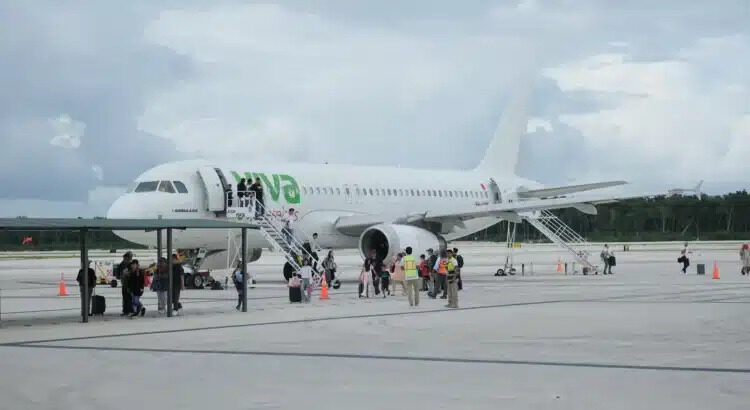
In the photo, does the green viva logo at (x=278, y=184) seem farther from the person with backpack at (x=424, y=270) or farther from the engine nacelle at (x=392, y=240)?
the person with backpack at (x=424, y=270)

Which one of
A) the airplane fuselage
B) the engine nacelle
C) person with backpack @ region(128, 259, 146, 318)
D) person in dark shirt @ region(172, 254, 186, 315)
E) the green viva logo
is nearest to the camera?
person with backpack @ region(128, 259, 146, 318)

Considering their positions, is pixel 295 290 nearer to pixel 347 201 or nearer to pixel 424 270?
pixel 424 270

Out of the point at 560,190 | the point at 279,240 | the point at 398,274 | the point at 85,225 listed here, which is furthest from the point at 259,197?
the point at 560,190

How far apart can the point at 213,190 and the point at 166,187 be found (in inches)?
59.9

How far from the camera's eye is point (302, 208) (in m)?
43.1

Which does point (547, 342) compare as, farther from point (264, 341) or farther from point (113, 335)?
point (113, 335)

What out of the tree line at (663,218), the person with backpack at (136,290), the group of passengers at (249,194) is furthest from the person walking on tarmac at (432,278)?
the tree line at (663,218)

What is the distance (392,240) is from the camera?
134 feet

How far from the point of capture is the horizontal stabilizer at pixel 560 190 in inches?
2010

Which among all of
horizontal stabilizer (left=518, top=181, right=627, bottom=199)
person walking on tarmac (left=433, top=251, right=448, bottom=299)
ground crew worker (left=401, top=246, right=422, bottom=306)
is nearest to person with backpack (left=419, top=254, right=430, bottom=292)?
person walking on tarmac (left=433, top=251, right=448, bottom=299)

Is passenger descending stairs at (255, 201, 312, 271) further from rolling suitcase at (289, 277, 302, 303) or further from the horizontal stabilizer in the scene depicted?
the horizontal stabilizer

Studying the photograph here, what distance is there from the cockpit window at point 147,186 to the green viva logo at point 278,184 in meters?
2.75

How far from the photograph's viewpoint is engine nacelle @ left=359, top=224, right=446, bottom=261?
40.9 m

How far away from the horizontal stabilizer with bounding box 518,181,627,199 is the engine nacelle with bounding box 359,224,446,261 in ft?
35.8
